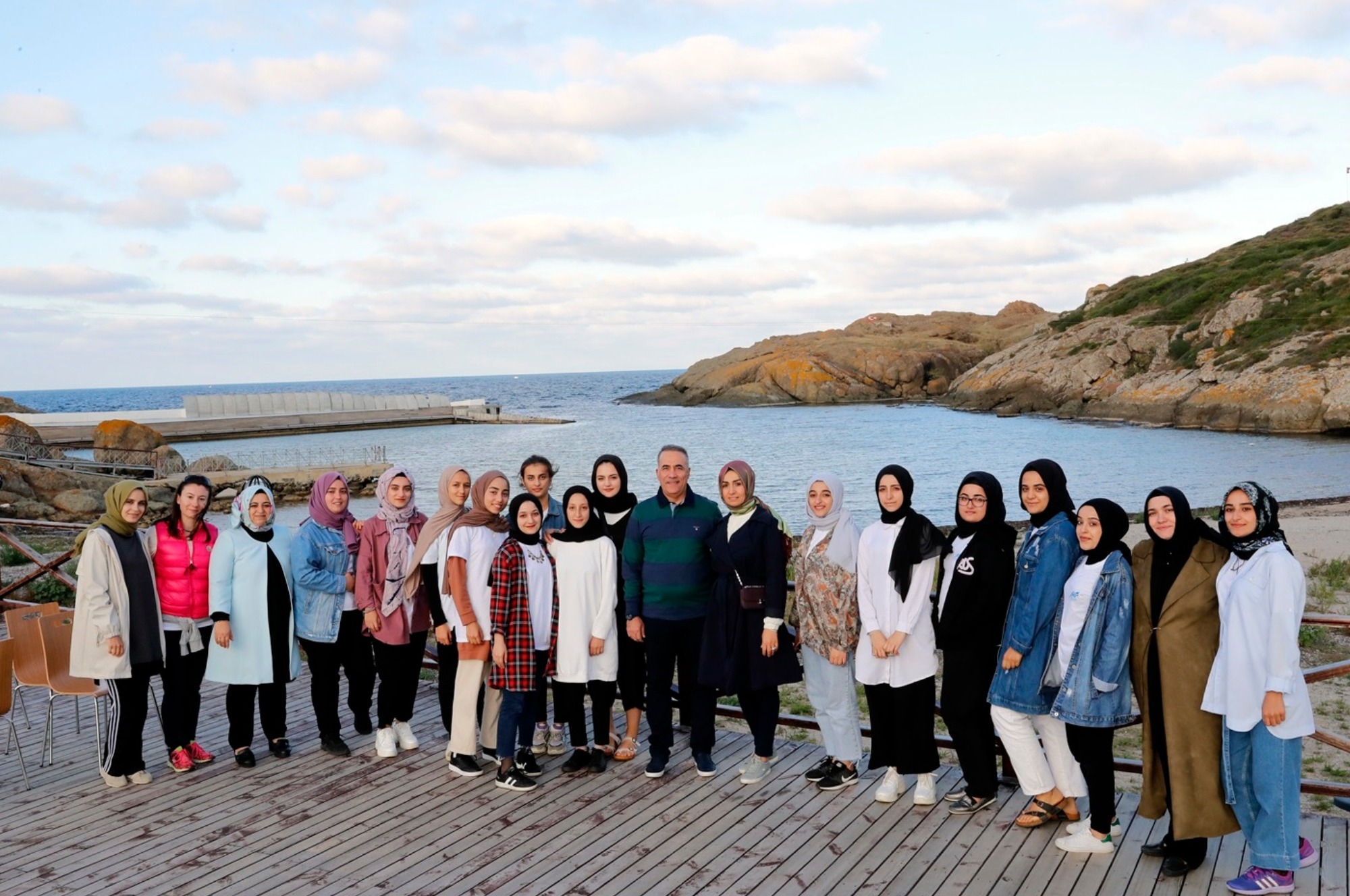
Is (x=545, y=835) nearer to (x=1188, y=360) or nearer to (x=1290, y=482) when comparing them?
(x=1290, y=482)

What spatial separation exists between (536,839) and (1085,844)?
7.79 ft

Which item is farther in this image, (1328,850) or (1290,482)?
(1290,482)

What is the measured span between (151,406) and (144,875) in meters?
123

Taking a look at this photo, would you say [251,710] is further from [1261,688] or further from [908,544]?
[1261,688]

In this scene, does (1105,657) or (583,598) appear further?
(583,598)

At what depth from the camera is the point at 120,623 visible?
5141 mm

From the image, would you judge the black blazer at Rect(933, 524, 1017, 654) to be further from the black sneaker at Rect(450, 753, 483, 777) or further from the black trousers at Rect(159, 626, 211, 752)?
the black trousers at Rect(159, 626, 211, 752)

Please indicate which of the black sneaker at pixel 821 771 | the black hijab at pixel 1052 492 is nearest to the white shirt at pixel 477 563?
the black sneaker at pixel 821 771

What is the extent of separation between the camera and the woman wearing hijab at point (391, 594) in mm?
5645

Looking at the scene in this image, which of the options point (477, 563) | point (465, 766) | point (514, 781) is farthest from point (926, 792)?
point (477, 563)

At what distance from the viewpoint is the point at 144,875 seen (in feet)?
14.0

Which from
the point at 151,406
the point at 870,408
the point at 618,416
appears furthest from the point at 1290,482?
the point at 151,406

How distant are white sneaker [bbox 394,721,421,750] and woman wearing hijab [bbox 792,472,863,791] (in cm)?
229

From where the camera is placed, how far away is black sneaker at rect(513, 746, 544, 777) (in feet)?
17.7
